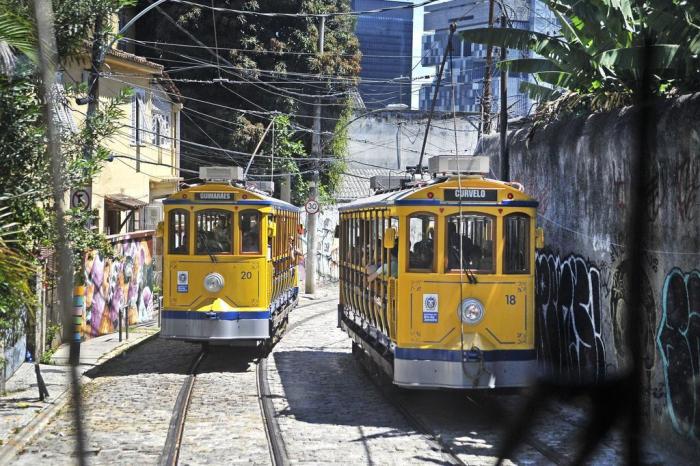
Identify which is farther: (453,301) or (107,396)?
(107,396)

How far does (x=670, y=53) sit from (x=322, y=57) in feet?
87.3

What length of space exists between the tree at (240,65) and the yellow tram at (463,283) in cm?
2287

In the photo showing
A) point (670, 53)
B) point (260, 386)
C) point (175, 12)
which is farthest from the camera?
point (175, 12)

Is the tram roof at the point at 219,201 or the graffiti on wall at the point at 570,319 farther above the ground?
→ the tram roof at the point at 219,201

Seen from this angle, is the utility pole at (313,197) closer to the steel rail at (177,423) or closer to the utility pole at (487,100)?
the utility pole at (487,100)

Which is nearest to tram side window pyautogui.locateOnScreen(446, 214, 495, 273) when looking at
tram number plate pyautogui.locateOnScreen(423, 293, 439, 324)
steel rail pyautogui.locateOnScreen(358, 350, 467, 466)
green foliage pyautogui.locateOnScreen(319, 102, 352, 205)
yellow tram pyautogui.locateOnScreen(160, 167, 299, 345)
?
tram number plate pyautogui.locateOnScreen(423, 293, 439, 324)

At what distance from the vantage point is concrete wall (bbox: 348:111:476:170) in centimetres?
5100

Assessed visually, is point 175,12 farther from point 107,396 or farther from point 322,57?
point 107,396

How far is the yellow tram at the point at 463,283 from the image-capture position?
11.9 meters

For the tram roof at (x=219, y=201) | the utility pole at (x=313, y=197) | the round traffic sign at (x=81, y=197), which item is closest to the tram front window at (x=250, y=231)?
the tram roof at (x=219, y=201)

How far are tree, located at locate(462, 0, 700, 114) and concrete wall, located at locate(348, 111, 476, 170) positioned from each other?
1413 inches

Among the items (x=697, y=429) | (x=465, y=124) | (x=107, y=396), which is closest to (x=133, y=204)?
(x=107, y=396)

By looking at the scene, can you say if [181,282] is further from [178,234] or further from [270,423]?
[270,423]

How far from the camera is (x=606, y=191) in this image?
12359mm
